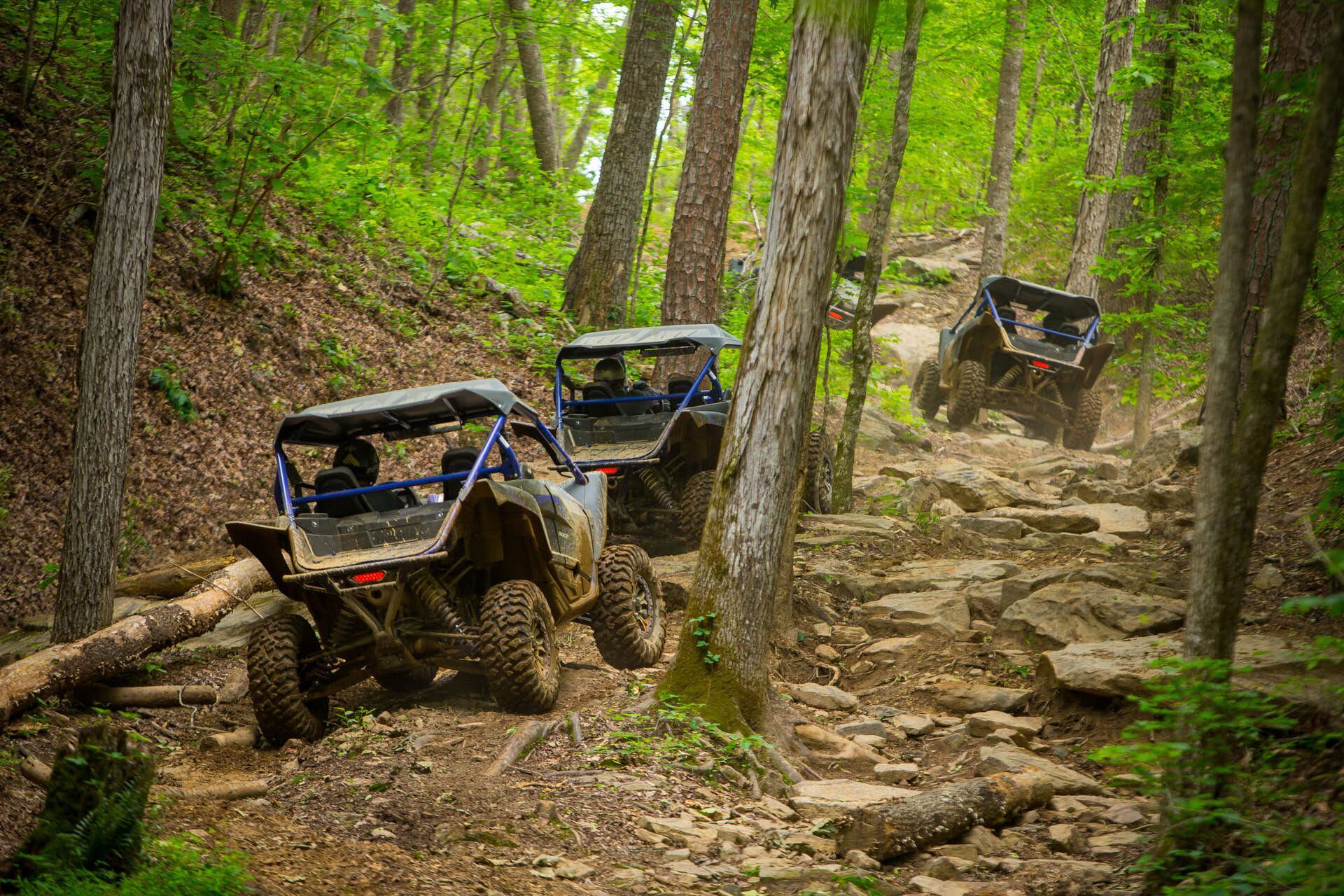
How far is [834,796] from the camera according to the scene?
18.2 ft

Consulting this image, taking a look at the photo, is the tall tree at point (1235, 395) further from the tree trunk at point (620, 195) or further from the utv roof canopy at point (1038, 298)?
the utv roof canopy at point (1038, 298)

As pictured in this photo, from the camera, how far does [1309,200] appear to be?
377 cm

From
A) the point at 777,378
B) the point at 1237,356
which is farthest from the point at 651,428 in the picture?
the point at 1237,356

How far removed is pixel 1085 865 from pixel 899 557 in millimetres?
5698

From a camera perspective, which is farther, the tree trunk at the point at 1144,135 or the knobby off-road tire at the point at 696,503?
the tree trunk at the point at 1144,135

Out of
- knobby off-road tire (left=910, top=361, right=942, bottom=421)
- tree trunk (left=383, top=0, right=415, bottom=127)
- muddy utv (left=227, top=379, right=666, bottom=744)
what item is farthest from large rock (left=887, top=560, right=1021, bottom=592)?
tree trunk (left=383, top=0, right=415, bottom=127)

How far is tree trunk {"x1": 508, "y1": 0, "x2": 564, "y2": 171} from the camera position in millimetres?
16203

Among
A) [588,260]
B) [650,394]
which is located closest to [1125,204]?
[588,260]

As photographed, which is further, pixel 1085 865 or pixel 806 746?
pixel 806 746

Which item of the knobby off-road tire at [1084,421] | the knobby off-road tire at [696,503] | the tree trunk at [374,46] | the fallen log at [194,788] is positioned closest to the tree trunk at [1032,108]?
the knobby off-road tire at [1084,421]

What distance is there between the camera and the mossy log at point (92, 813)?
3441mm

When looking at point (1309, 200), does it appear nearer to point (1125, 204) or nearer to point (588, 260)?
point (588, 260)

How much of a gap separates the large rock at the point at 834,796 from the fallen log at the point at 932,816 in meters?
0.22

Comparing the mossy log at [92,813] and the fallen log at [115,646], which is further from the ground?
the mossy log at [92,813]
